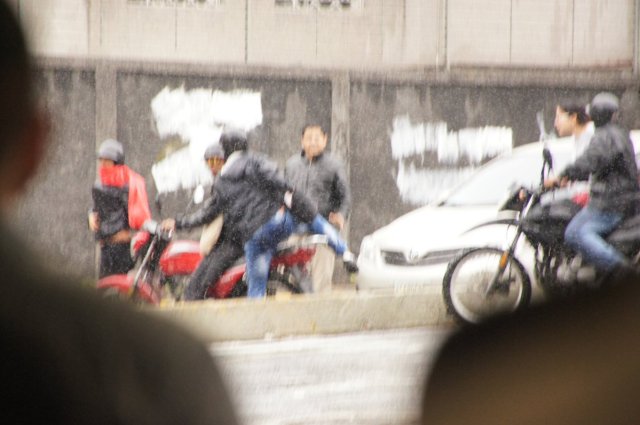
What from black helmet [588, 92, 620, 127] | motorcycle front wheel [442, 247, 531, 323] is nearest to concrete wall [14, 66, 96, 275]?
motorcycle front wheel [442, 247, 531, 323]

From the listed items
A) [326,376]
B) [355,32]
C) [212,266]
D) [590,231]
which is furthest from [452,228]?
[326,376]

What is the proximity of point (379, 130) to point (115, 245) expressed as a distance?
1773mm

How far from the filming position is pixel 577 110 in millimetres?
6930

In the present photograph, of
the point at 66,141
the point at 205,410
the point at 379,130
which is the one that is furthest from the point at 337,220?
the point at 205,410

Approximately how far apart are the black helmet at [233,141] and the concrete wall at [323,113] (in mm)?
86

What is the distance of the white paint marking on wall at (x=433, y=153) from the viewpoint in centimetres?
658

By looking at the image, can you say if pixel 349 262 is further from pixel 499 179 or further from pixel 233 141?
pixel 499 179

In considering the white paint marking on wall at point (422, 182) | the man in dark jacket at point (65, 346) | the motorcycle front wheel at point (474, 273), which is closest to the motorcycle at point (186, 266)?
the white paint marking on wall at point (422, 182)

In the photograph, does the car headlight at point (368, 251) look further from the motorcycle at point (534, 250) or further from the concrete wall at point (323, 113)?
the motorcycle at point (534, 250)

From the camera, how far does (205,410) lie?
54cm

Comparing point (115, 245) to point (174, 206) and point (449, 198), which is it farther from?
point (449, 198)

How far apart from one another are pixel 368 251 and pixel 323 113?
88cm

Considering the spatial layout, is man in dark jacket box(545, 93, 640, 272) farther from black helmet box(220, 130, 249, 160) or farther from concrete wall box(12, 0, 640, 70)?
black helmet box(220, 130, 249, 160)

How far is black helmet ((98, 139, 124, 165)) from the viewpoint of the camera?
6.02m
